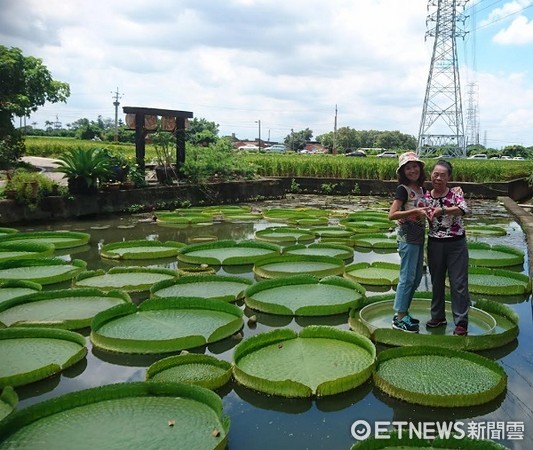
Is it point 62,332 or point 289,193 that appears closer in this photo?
point 62,332

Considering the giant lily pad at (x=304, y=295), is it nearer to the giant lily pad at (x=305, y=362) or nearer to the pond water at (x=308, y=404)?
the pond water at (x=308, y=404)

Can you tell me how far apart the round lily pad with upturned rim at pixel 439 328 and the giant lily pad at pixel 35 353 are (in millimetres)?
2278

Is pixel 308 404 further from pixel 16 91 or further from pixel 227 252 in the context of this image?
pixel 16 91

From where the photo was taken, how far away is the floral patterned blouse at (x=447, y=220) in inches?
149

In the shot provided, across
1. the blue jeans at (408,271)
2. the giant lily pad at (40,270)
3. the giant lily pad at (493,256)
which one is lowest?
the giant lily pad at (40,270)

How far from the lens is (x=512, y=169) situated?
1930 cm

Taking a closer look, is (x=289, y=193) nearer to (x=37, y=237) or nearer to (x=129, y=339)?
(x=37, y=237)

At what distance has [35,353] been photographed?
3.71 m

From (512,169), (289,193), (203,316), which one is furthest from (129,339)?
(512,169)

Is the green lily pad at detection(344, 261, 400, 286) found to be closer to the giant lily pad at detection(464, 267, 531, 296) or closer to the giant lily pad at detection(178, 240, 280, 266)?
the giant lily pad at detection(464, 267, 531, 296)

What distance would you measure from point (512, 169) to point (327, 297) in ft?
55.6

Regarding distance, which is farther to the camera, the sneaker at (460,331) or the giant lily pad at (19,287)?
the giant lily pad at (19,287)

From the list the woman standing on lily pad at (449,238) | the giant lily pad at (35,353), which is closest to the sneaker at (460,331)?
the woman standing on lily pad at (449,238)

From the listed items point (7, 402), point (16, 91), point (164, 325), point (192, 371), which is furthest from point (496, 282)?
point (16, 91)
